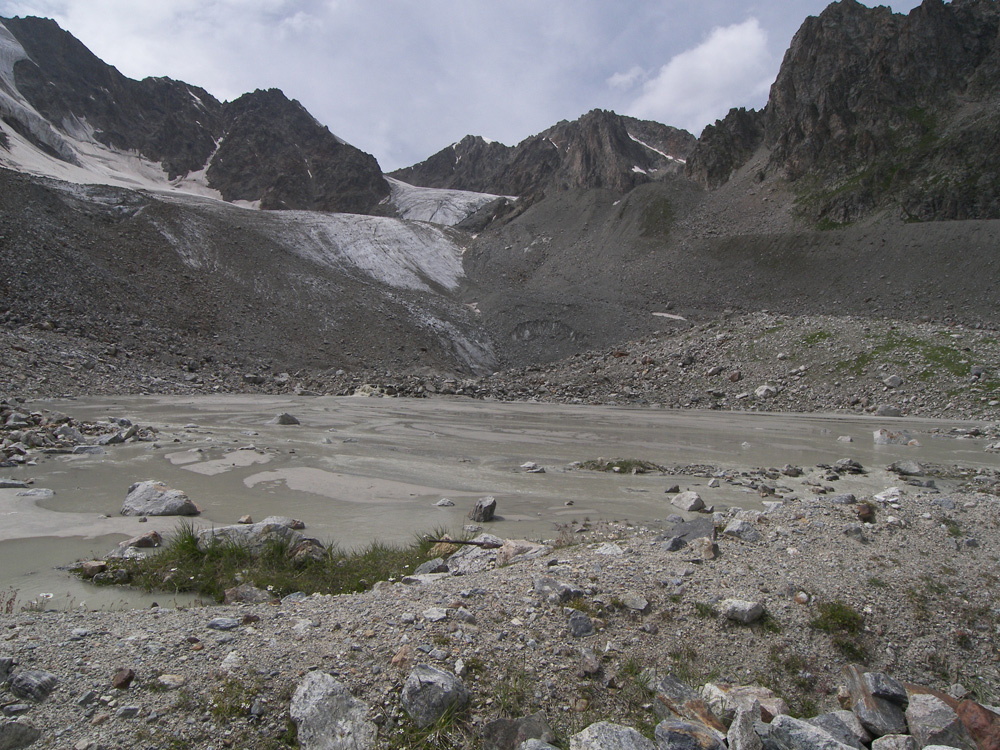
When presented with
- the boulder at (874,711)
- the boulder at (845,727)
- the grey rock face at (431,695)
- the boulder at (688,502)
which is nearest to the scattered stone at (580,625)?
the grey rock face at (431,695)

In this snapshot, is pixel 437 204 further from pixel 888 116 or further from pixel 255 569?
pixel 255 569

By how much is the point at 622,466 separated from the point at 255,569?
8252 mm

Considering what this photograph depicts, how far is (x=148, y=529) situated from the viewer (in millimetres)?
7059

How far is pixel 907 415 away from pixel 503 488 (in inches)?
789

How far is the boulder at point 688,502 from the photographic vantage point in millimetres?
8609

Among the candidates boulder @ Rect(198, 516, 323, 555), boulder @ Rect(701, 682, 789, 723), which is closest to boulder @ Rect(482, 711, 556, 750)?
boulder @ Rect(701, 682, 789, 723)

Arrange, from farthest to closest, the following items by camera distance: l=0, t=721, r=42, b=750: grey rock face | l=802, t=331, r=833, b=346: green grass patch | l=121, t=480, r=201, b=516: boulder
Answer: l=802, t=331, r=833, b=346: green grass patch
l=121, t=480, r=201, b=516: boulder
l=0, t=721, r=42, b=750: grey rock face

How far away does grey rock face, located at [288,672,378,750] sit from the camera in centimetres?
300

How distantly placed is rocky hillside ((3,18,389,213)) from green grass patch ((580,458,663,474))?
127 meters

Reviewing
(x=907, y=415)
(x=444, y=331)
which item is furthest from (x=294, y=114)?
(x=907, y=415)

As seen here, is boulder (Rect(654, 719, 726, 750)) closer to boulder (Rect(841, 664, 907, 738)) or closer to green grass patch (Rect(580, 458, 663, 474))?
boulder (Rect(841, 664, 907, 738))

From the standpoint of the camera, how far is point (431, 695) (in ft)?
10.6

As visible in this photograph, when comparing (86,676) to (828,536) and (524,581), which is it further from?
(828,536)

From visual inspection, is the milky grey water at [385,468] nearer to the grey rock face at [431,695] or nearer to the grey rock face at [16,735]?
the grey rock face at [16,735]
